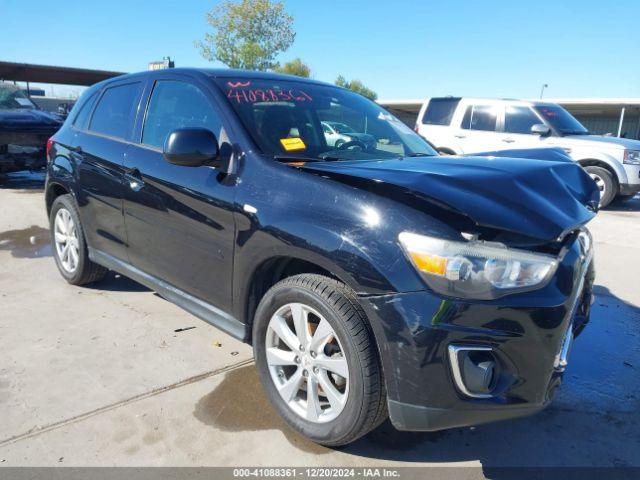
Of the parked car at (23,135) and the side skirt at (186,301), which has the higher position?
the parked car at (23,135)

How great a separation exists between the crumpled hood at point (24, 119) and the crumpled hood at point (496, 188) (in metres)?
9.17

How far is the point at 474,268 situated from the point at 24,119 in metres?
10.3

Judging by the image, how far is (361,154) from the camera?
3039 millimetres

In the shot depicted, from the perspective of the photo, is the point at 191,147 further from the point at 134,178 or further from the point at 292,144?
the point at 134,178

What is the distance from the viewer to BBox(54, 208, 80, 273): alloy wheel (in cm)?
436

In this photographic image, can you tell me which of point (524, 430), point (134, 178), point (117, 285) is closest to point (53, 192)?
point (117, 285)

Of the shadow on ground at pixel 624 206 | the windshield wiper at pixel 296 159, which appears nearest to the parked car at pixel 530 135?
the shadow on ground at pixel 624 206

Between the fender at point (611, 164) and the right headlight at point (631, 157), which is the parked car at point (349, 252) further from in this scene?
the right headlight at point (631, 157)

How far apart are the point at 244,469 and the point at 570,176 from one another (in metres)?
2.23

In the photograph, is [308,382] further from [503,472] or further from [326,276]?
[503,472]

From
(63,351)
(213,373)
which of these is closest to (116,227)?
(63,351)

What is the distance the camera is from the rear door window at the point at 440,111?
10.4m

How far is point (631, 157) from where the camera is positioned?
29.8 ft

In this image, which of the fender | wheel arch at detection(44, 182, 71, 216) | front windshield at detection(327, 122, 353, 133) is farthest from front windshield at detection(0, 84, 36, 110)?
the fender
